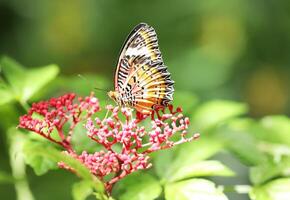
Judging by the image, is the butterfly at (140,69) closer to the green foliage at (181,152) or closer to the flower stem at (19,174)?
the green foliage at (181,152)

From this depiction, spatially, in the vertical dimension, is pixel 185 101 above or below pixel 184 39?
below

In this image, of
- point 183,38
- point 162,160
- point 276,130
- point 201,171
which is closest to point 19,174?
point 162,160

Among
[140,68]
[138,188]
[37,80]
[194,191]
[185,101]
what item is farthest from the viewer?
[185,101]

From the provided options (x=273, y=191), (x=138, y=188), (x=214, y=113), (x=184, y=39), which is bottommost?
(x=273, y=191)

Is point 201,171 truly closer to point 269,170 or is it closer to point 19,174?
point 269,170

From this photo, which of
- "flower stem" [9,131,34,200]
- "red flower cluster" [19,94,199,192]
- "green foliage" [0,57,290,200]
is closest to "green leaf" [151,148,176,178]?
"green foliage" [0,57,290,200]

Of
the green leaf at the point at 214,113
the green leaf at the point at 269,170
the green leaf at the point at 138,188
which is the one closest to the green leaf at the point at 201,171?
the green leaf at the point at 138,188
